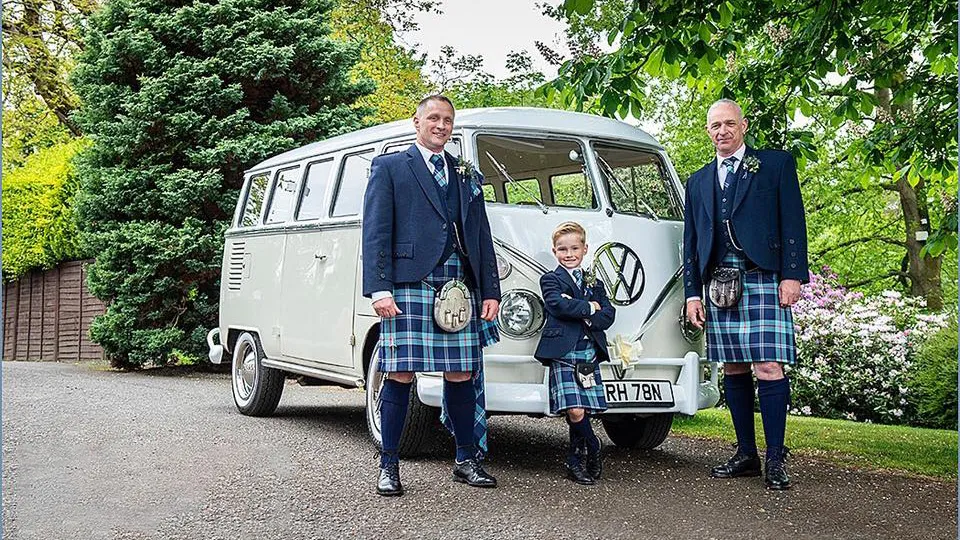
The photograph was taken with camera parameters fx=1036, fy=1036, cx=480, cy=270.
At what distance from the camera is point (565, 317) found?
5852mm

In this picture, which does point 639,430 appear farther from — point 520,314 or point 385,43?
point 385,43

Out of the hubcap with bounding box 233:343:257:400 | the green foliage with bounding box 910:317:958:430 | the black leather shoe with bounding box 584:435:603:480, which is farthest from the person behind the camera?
the green foliage with bounding box 910:317:958:430

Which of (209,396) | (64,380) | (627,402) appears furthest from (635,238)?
(64,380)

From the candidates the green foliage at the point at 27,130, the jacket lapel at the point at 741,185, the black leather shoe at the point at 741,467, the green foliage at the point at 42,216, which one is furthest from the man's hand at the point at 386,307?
the green foliage at the point at 27,130

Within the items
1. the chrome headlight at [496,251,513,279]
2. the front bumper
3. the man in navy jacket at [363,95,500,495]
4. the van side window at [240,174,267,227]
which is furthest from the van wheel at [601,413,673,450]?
the van side window at [240,174,267,227]

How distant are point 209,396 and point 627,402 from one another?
19.5 ft

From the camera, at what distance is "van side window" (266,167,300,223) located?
8289mm

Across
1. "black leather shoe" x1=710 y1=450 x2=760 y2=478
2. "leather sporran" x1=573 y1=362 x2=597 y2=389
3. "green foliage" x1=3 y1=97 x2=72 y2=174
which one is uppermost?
"green foliage" x1=3 y1=97 x2=72 y2=174

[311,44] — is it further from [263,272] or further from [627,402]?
[627,402]

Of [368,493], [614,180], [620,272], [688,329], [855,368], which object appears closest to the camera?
[368,493]

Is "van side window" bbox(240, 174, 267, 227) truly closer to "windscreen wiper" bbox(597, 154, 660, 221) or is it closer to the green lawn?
"windscreen wiper" bbox(597, 154, 660, 221)

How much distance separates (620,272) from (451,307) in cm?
124

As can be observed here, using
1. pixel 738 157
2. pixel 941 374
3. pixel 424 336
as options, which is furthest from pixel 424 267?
pixel 941 374

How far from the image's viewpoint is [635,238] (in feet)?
21.1
